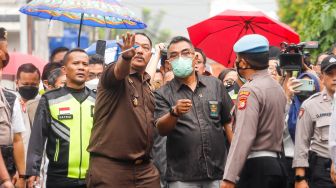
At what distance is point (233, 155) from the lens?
925cm

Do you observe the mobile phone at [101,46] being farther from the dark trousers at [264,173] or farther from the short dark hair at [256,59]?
the dark trousers at [264,173]

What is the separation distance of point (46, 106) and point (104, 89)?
1354mm

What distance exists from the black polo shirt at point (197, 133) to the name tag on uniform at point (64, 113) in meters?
0.90

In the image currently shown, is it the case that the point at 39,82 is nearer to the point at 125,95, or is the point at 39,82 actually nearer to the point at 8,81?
the point at 8,81

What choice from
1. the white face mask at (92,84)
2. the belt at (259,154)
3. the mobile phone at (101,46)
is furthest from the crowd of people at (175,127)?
the white face mask at (92,84)

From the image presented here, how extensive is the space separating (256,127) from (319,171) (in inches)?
58.8

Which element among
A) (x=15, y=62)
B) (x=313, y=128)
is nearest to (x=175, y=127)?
(x=313, y=128)

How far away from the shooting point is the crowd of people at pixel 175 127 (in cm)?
939

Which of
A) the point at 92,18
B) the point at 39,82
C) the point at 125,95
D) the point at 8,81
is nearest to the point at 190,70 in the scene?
the point at 125,95

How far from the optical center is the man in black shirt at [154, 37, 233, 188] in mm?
10211

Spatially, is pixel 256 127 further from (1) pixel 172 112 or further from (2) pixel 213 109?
(2) pixel 213 109

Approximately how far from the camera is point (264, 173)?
30.7 ft

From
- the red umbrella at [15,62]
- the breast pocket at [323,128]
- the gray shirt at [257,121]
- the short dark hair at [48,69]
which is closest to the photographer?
the gray shirt at [257,121]

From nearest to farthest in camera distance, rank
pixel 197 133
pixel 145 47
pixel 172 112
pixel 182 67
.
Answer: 1. pixel 172 112
2. pixel 145 47
3. pixel 197 133
4. pixel 182 67
